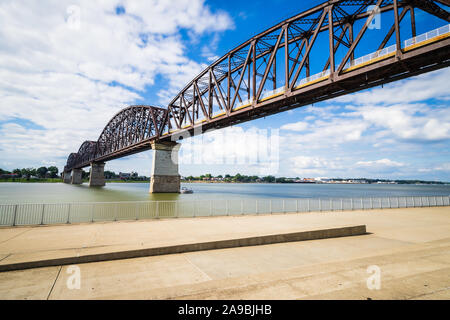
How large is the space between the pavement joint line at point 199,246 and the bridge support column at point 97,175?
13796 centimetres

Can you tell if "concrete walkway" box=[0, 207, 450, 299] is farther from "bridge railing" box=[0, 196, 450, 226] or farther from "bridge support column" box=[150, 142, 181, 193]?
"bridge support column" box=[150, 142, 181, 193]

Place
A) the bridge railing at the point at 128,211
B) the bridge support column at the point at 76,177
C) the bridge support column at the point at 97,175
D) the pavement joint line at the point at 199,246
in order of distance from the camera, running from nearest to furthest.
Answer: the pavement joint line at the point at 199,246 → the bridge railing at the point at 128,211 → the bridge support column at the point at 97,175 → the bridge support column at the point at 76,177

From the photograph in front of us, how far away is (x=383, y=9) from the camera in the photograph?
2616cm

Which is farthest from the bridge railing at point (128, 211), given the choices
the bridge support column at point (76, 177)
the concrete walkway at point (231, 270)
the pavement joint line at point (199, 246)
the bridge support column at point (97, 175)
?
the bridge support column at point (76, 177)

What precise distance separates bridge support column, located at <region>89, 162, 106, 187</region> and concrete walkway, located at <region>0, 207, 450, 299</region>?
13402 centimetres

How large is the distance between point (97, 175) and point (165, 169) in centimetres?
8311

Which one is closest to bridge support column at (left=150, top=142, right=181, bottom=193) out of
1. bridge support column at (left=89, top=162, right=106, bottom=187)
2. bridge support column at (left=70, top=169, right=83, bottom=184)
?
bridge support column at (left=89, top=162, right=106, bottom=187)

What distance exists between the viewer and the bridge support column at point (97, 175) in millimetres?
130000

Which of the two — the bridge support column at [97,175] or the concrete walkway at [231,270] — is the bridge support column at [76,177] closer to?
the bridge support column at [97,175]

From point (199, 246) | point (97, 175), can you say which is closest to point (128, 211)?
point (199, 246)

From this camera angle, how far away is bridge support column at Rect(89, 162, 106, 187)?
130 metres

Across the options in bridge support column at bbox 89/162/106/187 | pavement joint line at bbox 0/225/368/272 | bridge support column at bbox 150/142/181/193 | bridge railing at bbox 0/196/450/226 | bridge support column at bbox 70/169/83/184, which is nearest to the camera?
pavement joint line at bbox 0/225/368/272
